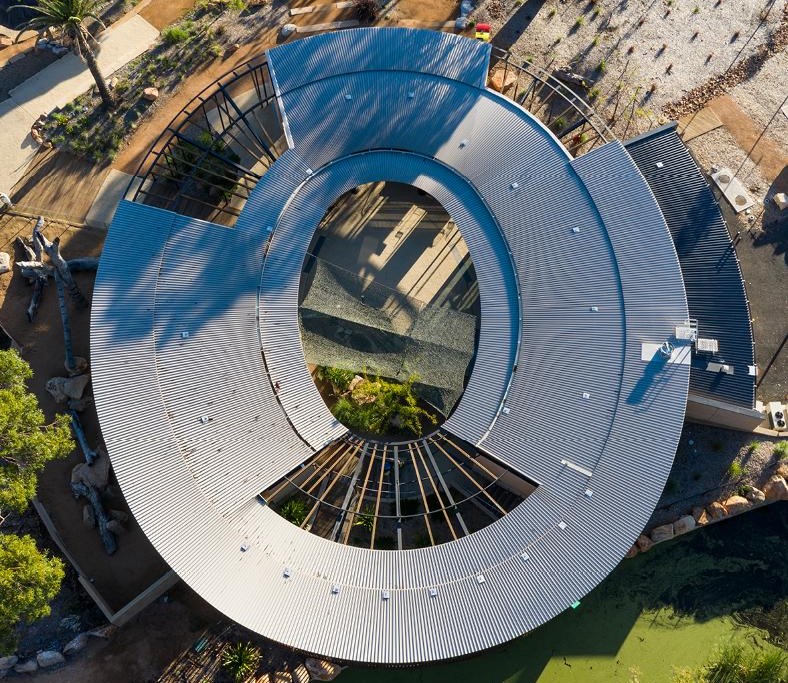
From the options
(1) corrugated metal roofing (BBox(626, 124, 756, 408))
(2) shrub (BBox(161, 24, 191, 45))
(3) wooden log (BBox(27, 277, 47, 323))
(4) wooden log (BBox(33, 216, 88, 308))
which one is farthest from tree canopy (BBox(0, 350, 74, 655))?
(1) corrugated metal roofing (BBox(626, 124, 756, 408))

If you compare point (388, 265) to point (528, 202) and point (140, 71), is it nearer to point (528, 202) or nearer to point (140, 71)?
point (528, 202)

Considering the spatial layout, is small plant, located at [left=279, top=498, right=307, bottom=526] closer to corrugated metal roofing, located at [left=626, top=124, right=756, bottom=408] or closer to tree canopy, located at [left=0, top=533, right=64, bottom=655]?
tree canopy, located at [left=0, top=533, right=64, bottom=655]

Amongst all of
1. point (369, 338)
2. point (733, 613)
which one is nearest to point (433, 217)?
point (369, 338)

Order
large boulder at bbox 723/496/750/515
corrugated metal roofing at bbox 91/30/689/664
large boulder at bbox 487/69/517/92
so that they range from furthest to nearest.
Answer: large boulder at bbox 487/69/517/92 → large boulder at bbox 723/496/750/515 → corrugated metal roofing at bbox 91/30/689/664

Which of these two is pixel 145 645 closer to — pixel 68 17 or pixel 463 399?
pixel 463 399

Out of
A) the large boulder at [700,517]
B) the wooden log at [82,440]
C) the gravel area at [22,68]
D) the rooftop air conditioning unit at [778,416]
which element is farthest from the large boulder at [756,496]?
the gravel area at [22,68]

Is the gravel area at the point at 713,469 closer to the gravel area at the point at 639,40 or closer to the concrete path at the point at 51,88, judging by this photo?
the gravel area at the point at 639,40
